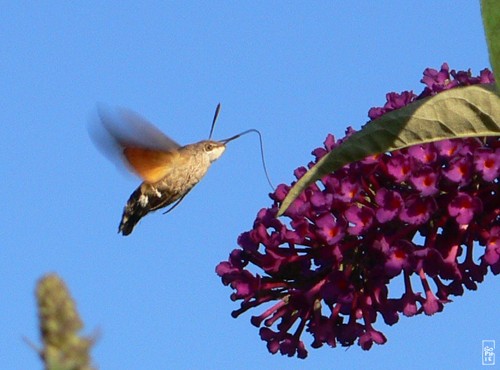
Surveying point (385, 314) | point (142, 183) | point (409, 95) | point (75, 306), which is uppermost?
point (142, 183)

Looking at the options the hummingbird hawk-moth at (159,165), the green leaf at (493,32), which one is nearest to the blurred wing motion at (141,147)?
the hummingbird hawk-moth at (159,165)

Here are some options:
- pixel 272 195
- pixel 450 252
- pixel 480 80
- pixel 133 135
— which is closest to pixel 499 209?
pixel 450 252

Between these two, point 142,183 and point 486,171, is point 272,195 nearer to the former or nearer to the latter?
point 486,171

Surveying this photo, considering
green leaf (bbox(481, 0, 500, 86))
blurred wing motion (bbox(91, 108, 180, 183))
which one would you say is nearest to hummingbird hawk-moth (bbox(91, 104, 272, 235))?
blurred wing motion (bbox(91, 108, 180, 183))

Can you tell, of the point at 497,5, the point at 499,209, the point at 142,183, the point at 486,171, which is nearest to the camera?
the point at 497,5

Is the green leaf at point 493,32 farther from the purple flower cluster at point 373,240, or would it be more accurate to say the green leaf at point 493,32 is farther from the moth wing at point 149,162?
the moth wing at point 149,162

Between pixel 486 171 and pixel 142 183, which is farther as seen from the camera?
pixel 142 183
